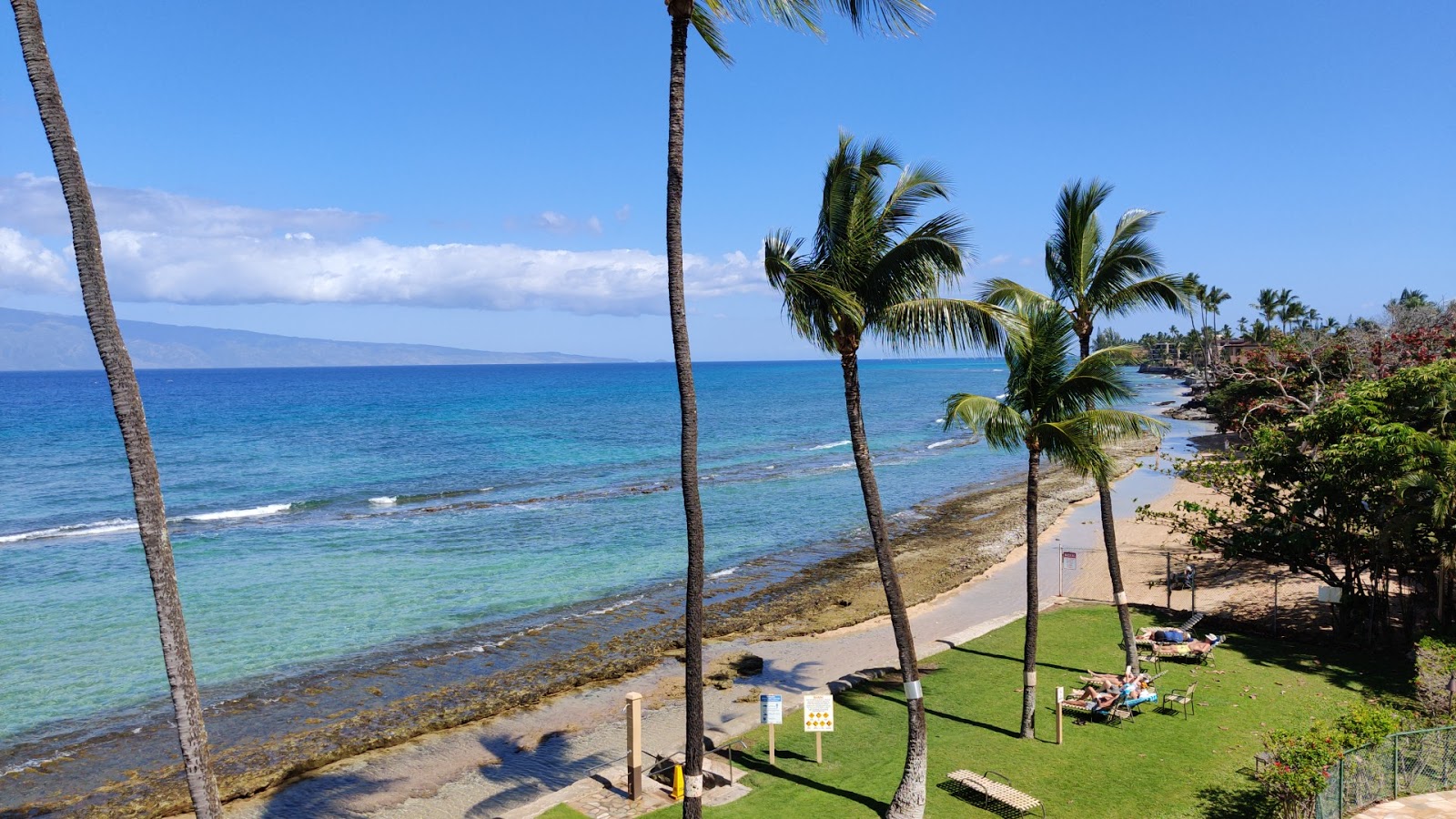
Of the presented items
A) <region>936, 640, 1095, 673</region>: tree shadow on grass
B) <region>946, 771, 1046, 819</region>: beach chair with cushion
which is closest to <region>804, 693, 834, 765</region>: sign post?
<region>946, 771, 1046, 819</region>: beach chair with cushion

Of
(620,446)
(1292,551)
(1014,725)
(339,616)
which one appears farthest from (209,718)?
(620,446)

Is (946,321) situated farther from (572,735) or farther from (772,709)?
(572,735)

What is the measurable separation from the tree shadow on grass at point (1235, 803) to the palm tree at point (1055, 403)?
4.47m

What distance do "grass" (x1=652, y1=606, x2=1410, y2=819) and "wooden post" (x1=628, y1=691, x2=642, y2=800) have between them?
4.33 feet

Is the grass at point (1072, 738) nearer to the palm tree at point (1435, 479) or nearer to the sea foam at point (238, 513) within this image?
the palm tree at point (1435, 479)

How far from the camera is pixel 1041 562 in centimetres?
3059

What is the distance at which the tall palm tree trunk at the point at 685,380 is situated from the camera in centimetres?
887

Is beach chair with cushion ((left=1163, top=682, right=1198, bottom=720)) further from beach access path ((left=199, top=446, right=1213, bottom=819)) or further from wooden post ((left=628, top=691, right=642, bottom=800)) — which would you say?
wooden post ((left=628, top=691, right=642, bottom=800))

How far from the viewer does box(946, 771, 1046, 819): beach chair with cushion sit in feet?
36.9

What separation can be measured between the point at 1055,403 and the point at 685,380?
648 cm

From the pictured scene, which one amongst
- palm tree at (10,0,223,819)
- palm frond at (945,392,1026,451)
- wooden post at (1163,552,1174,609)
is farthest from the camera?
wooden post at (1163,552,1174,609)

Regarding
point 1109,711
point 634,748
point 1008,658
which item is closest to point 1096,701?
point 1109,711

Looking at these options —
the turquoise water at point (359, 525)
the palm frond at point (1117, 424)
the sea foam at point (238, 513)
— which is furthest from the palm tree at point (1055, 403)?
the sea foam at point (238, 513)

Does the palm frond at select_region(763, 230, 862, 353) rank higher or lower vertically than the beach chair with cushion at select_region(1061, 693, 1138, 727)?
higher
